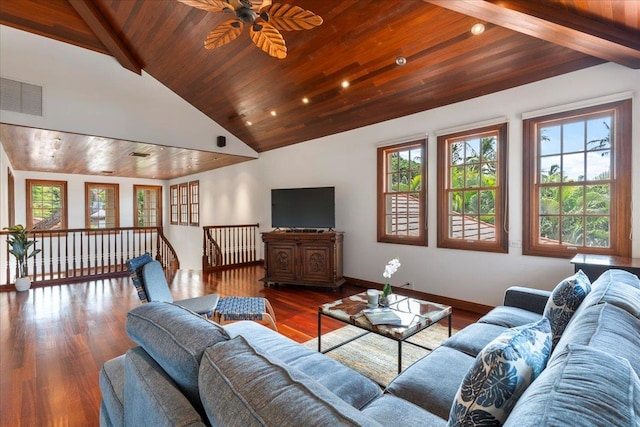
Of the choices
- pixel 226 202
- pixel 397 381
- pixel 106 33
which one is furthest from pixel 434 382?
pixel 226 202

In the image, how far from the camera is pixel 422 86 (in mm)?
3699

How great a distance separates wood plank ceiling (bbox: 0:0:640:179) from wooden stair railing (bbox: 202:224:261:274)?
251 centimetres

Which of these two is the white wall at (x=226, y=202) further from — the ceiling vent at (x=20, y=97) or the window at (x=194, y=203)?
the ceiling vent at (x=20, y=97)

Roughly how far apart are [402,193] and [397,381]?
332 cm

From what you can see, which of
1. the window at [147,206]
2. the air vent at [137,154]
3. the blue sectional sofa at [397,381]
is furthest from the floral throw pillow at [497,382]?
the window at [147,206]

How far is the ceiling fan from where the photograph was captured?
2061 millimetres

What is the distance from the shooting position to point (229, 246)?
6691 millimetres

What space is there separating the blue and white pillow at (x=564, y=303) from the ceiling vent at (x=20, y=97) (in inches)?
239

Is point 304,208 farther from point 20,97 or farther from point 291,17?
point 20,97

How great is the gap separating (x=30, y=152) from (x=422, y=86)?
7198 millimetres

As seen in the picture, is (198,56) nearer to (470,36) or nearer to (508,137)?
(470,36)

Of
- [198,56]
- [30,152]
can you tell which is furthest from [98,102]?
[30,152]

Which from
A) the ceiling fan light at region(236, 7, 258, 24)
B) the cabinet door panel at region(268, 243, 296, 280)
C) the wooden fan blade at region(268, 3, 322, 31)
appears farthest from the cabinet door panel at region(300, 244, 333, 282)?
the ceiling fan light at region(236, 7, 258, 24)

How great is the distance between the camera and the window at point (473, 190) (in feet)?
11.6
